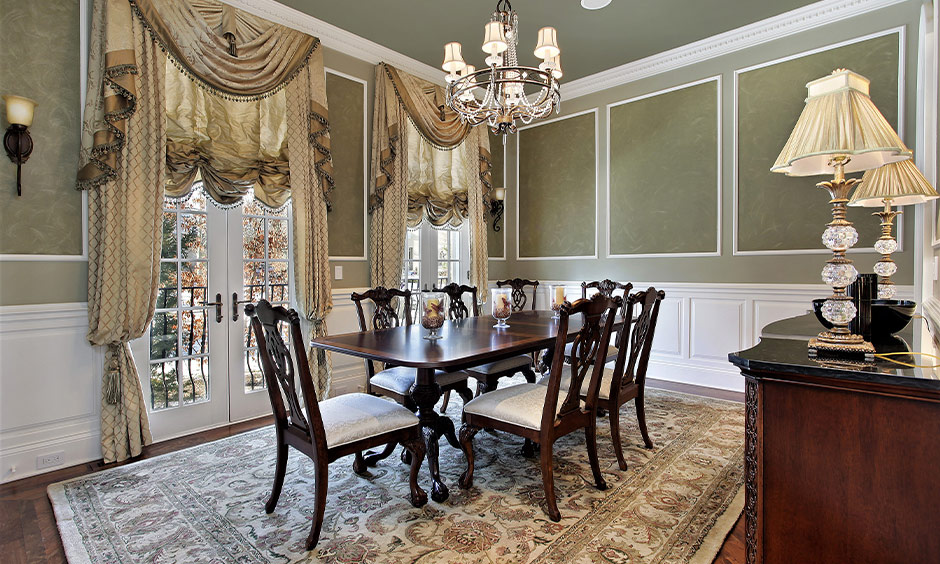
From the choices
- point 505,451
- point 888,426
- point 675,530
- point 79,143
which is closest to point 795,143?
point 888,426

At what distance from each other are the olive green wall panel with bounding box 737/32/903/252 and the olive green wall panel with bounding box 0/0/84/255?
16.6ft

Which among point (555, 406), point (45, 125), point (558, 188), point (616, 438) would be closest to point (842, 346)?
point (555, 406)

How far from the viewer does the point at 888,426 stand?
1.04 meters

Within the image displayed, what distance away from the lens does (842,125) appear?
122 cm

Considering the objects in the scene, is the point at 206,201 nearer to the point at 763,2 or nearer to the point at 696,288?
the point at 696,288

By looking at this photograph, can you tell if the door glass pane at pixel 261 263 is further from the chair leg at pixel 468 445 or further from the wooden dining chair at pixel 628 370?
the wooden dining chair at pixel 628 370

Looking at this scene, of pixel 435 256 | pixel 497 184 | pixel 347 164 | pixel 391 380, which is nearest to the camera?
pixel 391 380

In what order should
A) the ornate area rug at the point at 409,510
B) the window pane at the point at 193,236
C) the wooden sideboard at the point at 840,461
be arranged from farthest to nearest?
the window pane at the point at 193,236 < the ornate area rug at the point at 409,510 < the wooden sideboard at the point at 840,461

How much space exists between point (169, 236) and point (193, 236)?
15 cm

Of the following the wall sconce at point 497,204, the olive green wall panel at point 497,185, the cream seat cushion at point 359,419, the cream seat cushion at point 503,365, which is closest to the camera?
the cream seat cushion at point 359,419

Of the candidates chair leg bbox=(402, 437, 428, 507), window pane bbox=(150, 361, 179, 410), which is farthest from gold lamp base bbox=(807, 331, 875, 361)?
window pane bbox=(150, 361, 179, 410)

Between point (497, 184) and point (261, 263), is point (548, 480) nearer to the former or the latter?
point (261, 263)

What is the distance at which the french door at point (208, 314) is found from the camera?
320 cm

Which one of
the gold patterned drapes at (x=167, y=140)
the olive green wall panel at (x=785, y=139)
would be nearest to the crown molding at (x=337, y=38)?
the gold patterned drapes at (x=167, y=140)
